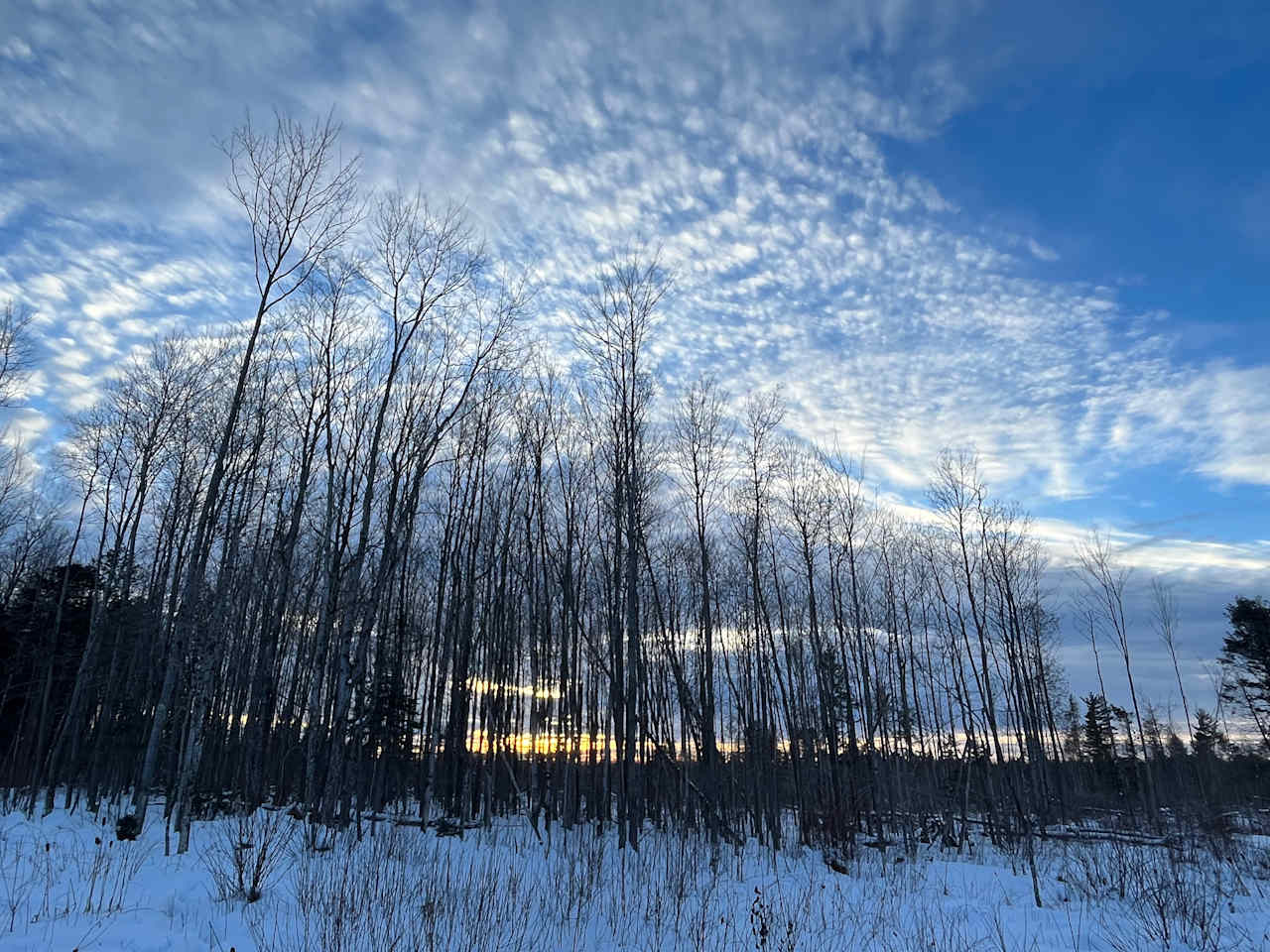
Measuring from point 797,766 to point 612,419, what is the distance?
39.2 feet

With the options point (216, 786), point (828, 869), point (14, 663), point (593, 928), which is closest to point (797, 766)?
point (828, 869)

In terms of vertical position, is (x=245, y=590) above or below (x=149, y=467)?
below

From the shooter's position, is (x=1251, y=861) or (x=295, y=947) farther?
(x=1251, y=861)

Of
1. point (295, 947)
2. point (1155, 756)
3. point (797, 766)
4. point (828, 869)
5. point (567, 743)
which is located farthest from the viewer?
point (1155, 756)

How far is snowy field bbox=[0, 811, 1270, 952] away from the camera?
602cm

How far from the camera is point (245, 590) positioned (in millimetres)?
21891

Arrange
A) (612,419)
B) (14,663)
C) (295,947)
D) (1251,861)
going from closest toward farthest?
(295,947) < (1251,861) < (612,419) < (14,663)

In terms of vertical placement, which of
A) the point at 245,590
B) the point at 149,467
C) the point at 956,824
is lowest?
the point at 956,824

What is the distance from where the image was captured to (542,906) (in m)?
7.20

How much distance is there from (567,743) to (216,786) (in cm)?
1063

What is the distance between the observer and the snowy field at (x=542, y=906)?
6.02 meters

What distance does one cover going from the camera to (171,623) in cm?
1769

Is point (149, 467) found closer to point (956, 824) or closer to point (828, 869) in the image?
point (828, 869)

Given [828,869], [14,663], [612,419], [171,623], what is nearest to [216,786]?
[171,623]
